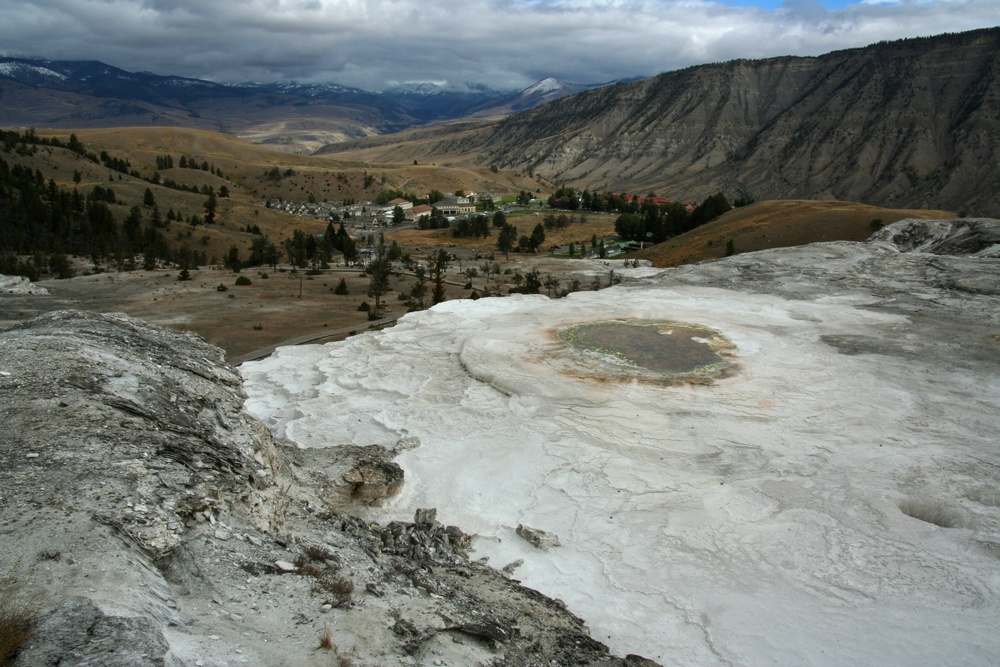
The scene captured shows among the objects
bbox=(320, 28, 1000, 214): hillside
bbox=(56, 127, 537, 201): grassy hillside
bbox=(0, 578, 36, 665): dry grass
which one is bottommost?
bbox=(56, 127, 537, 201): grassy hillside

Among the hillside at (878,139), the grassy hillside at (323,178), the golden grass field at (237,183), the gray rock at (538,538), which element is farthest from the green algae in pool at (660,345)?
the grassy hillside at (323,178)

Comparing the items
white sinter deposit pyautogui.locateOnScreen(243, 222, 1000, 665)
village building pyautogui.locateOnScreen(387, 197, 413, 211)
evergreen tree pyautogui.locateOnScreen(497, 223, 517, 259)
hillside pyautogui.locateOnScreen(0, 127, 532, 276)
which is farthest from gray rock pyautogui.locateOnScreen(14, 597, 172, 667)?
village building pyautogui.locateOnScreen(387, 197, 413, 211)

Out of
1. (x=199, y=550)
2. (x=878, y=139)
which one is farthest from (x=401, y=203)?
(x=199, y=550)

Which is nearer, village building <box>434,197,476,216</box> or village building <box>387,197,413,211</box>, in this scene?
village building <box>434,197,476,216</box>

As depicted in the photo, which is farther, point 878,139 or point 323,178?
point 323,178

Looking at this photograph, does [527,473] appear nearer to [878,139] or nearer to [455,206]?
[455,206]

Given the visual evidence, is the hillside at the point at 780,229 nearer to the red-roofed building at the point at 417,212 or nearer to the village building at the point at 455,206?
the red-roofed building at the point at 417,212

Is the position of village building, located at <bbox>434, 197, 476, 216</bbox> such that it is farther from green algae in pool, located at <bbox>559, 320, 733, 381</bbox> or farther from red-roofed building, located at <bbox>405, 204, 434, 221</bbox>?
green algae in pool, located at <bbox>559, 320, 733, 381</bbox>
